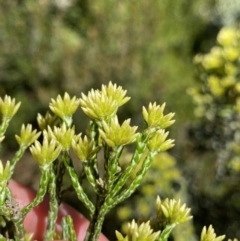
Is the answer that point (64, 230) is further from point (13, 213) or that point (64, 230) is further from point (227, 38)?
point (227, 38)

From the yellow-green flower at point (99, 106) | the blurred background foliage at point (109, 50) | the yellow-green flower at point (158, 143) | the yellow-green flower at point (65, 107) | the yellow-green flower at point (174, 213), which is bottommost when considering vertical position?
the yellow-green flower at point (174, 213)

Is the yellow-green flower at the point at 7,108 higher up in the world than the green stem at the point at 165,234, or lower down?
higher up

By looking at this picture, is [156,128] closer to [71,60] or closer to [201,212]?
[201,212]

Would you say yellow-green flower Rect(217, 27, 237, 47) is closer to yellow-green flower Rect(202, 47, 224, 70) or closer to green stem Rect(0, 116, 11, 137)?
yellow-green flower Rect(202, 47, 224, 70)

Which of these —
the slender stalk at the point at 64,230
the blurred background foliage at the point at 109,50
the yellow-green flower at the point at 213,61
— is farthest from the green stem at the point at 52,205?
the blurred background foliage at the point at 109,50

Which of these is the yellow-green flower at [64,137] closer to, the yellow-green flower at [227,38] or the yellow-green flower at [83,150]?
the yellow-green flower at [83,150]

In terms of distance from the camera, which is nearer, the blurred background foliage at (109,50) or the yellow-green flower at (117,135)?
the yellow-green flower at (117,135)

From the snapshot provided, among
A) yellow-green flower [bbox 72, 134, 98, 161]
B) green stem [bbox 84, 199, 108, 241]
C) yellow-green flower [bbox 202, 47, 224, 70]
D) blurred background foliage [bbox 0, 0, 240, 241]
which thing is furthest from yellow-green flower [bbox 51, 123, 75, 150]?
blurred background foliage [bbox 0, 0, 240, 241]

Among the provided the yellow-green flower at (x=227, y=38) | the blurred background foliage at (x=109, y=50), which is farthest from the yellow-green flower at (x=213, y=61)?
the blurred background foliage at (x=109, y=50)

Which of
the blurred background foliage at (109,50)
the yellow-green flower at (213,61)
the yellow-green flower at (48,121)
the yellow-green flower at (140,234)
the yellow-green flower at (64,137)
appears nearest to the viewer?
the yellow-green flower at (140,234)

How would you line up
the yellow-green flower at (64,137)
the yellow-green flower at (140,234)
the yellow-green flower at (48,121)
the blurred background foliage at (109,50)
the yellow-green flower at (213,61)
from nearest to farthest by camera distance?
the yellow-green flower at (140,234) < the yellow-green flower at (64,137) < the yellow-green flower at (48,121) < the yellow-green flower at (213,61) < the blurred background foliage at (109,50)

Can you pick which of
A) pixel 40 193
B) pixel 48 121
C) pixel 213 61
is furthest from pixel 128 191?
pixel 213 61

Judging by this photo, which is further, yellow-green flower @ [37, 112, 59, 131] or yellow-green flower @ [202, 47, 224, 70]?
yellow-green flower @ [202, 47, 224, 70]
